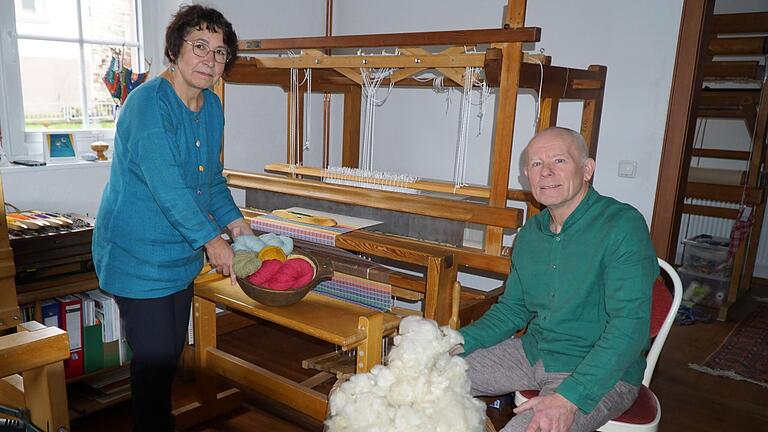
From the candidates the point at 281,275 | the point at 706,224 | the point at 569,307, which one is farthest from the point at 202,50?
the point at 706,224

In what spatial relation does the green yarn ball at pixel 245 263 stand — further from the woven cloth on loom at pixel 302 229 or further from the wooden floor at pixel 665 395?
the wooden floor at pixel 665 395

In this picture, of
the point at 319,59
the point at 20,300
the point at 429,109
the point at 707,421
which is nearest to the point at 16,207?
the point at 20,300

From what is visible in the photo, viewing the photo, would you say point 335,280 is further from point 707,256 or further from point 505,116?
point 707,256

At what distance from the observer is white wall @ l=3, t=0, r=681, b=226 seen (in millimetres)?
2545

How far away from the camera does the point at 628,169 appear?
264 cm

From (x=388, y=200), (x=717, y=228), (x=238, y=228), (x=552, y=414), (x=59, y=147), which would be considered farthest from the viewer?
(x=717, y=228)

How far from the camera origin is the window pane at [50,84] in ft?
8.01

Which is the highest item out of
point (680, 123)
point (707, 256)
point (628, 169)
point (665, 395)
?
A: point (680, 123)

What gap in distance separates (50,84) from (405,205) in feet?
5.52

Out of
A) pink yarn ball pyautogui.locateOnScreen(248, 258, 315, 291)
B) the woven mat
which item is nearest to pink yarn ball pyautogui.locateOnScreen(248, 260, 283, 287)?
pink yarn ball pyautogui.locateOnScreen(248, 258, 315, 291)

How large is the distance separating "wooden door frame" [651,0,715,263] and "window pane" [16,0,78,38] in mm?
2570

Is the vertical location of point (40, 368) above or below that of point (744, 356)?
above

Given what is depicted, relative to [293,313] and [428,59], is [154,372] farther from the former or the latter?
[428,59]

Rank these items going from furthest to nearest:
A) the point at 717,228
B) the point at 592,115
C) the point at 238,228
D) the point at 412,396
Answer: the point at 717,228, the point at 592,115, the point at 238,228, the point at 412,396
